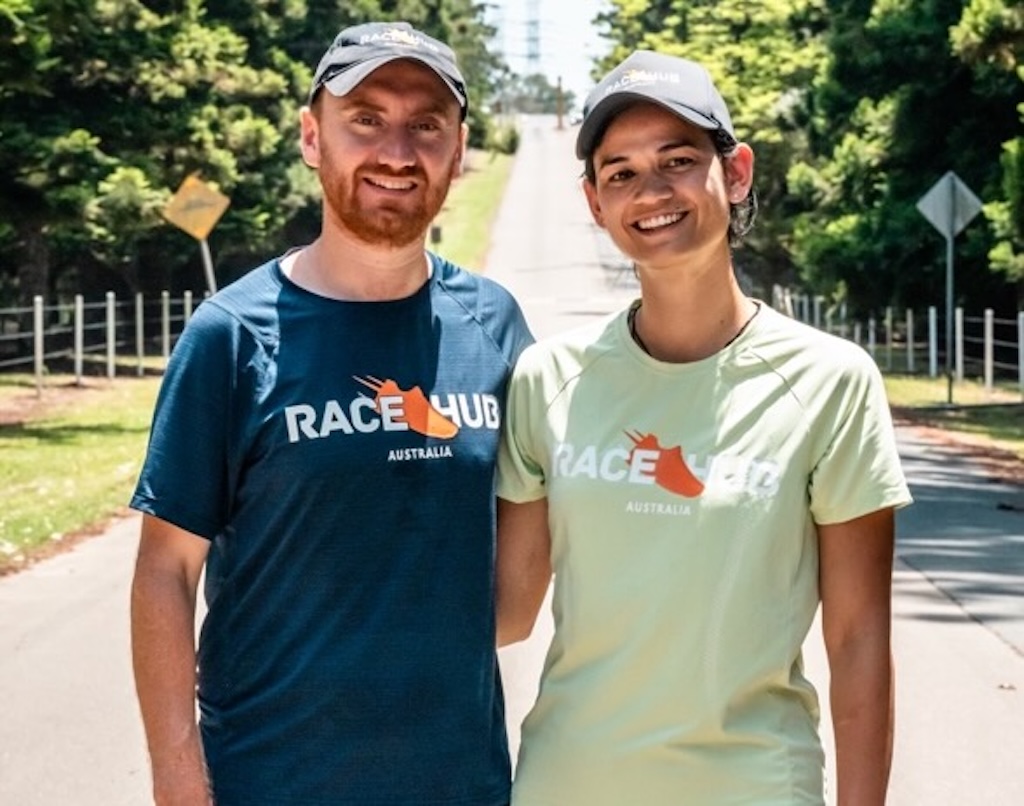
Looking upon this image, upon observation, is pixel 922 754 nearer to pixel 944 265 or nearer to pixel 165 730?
pixel 165 730

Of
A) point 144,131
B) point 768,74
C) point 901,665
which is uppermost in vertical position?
point 768,74

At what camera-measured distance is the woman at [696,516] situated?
3221mm

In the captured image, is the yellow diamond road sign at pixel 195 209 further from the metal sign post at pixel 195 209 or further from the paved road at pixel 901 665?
the paved road at pixel 901 665

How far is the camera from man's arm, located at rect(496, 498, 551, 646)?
11.7ft

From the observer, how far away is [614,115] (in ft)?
11.2

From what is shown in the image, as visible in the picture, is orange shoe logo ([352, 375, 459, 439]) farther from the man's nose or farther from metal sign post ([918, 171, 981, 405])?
metal sign post ([918, 171, 981, 405])

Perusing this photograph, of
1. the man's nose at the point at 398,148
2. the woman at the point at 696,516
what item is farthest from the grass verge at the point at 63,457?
the woman at the point at 696,516

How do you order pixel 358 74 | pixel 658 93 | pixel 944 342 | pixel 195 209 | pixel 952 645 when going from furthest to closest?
1. pixel 944 342
2. pixel 195 209
3. pixel 952 645
4. pixel 358 74
5. pixel 658 93

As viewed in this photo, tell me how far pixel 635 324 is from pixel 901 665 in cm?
657

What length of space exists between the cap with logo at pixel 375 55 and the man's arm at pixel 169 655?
2.77 ft

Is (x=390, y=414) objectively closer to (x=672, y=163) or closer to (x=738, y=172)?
(x=672, y=163)

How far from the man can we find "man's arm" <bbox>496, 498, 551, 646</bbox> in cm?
10

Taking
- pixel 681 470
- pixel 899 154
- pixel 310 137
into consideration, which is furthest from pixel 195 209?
pixel 681 470

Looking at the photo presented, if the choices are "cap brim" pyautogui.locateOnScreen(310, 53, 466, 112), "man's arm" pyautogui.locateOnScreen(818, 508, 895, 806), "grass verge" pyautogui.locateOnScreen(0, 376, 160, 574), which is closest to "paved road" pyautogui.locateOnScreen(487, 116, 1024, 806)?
"cap brim" pyautogui.locateOnScreen(310, 53, 466, 112)
